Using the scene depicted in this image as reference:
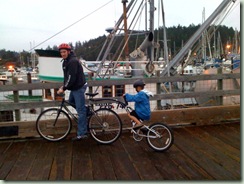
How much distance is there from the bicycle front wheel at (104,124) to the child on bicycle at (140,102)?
487 millimetres

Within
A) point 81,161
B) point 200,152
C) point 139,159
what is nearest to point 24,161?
point 81,161

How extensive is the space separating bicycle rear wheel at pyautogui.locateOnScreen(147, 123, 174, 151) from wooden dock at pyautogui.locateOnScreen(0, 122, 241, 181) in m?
0.12

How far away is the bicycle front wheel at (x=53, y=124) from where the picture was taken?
5281 millimetres

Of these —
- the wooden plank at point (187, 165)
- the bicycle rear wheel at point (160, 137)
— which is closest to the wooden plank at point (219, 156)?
the wooden plank at point (187, 165)

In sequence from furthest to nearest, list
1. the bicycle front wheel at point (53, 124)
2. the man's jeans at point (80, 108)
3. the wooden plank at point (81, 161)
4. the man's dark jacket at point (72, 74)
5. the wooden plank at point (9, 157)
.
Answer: the bicycle front wheel at point (53, 124) < the man's jeans at point (80, 108) < the man's dark jacket at point (72, 74) < the wooden plank at point (9, 157) < the wooden plank at point (81, 161)

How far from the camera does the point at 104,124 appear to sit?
5180 millimetres

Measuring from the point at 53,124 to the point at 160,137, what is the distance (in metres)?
2.26

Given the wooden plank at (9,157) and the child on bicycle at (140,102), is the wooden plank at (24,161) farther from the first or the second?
the child on bicycle at (140,102)

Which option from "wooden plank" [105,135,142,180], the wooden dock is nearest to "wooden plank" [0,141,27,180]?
the wooden dock

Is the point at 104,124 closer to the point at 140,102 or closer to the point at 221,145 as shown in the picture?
the point at 140,102

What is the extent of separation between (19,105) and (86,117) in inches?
56.9

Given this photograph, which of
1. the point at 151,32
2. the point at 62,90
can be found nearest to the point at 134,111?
the point at 62,90

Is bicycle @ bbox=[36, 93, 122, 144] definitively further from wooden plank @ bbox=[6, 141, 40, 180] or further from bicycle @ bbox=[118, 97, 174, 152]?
bicycle @ bbox=[118, 97, 174, 152]

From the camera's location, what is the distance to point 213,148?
15.2 feet
